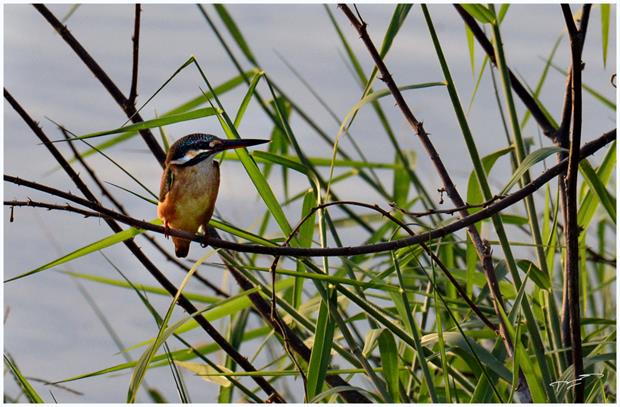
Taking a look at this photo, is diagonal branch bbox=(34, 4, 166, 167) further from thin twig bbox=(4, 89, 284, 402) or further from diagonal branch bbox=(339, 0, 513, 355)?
diagonal branch bbox=(339, 0, 513, 355)

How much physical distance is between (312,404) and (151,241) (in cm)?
61

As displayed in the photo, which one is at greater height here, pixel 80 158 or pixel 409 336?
pixel 80 158

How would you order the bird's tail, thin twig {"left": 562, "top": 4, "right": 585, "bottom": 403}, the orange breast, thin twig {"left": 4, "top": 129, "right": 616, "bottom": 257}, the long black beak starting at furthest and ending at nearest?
the bird's tail < the orange breast < the long black beak < thin twig {"left": 562, "top": 4, "right": 585, "bottom": 403} < thin twig {"left": 4, "top": 129, "right": 616, "bottom": 257}

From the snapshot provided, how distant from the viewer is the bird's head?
4.95 ft

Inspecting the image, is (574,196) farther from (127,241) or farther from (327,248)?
(127,241)

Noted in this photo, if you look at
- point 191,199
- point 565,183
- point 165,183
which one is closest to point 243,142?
point 191,199

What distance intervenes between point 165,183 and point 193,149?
0.08 meters

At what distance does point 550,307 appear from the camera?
1527 millimetres

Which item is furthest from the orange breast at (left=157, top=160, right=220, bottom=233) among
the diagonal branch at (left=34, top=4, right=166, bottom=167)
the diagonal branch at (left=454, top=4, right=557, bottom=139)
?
the diagonal branch at (left=454, top=4, right=557, bottom=139)

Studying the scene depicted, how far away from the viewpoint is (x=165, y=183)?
1.58m

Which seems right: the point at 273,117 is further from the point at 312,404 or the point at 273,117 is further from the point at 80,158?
the point at 312,404

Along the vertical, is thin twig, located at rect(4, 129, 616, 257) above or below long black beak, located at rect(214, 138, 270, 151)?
below

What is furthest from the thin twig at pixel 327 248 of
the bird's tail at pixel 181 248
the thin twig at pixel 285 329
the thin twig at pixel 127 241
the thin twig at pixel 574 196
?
the bird's tail at pixel 181 248

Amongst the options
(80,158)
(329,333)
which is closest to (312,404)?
(329,333)
